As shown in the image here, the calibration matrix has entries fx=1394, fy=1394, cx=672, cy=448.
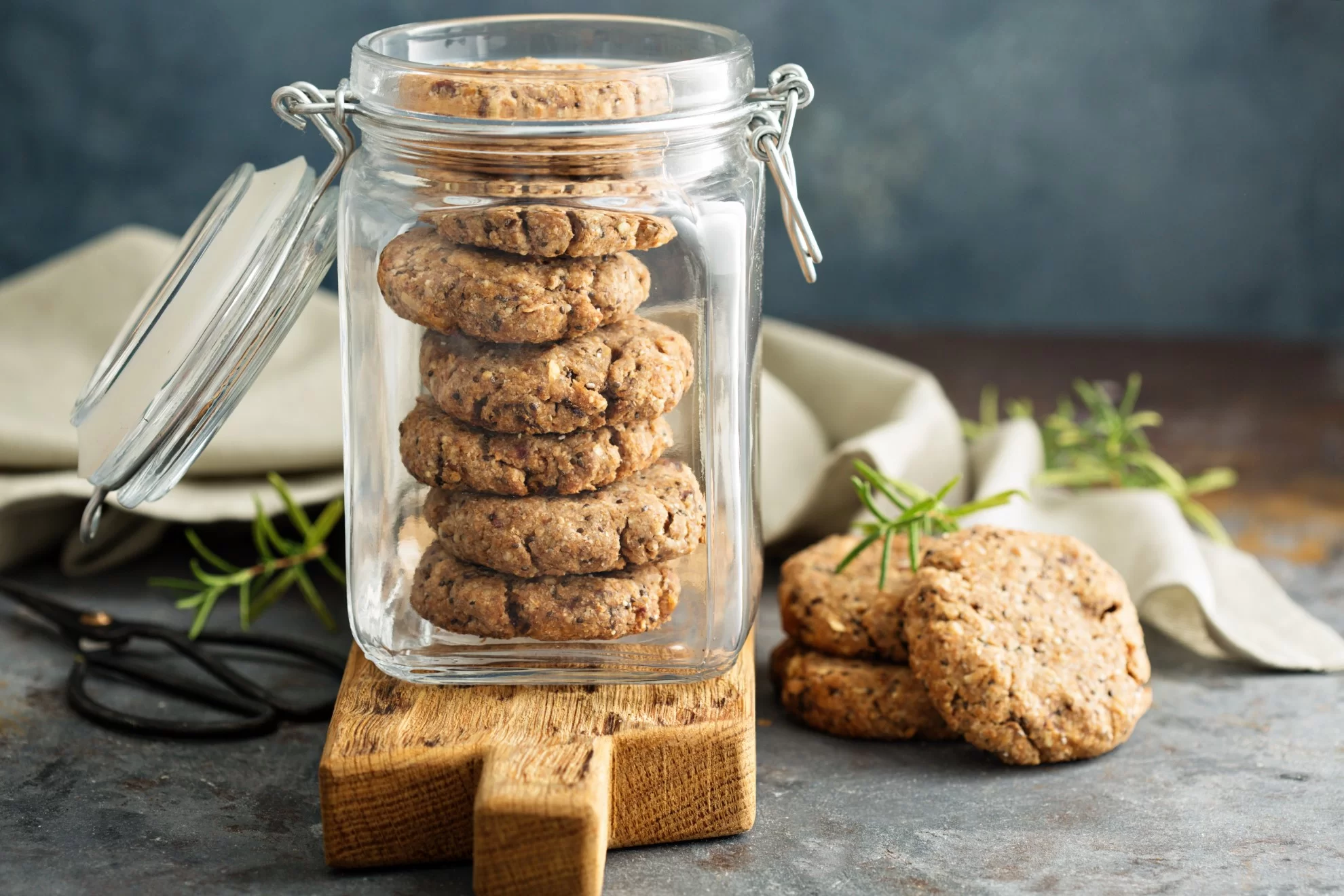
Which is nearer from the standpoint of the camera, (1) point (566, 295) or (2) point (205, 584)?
(1) point (566, 295)

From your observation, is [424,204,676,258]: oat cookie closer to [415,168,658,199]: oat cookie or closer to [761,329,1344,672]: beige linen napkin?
[415,168,658,199]: oat cookie

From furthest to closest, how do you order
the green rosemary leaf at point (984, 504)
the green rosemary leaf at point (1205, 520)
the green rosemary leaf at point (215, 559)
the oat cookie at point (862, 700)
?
the green rosemary leaf at point (1205, 520) → the green rosemary leaf at point (215, 559) → the green rosemary leaf at point (984, 504) → the oat cookie at point (862, 700)

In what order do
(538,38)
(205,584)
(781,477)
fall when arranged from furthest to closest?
(781,477)
(205,584)
(538,38)

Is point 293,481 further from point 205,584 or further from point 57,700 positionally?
point 57,700

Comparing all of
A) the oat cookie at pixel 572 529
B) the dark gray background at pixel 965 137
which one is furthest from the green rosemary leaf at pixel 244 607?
the dark gray background at pixel 965 137

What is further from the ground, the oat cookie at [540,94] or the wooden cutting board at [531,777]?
the oat cookie at [540,94]

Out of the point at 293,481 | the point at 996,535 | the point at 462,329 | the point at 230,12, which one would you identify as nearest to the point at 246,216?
the point at 462,329

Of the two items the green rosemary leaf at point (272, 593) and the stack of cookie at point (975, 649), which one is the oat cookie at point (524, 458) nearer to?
the stack of cookie at point (975, 649)
